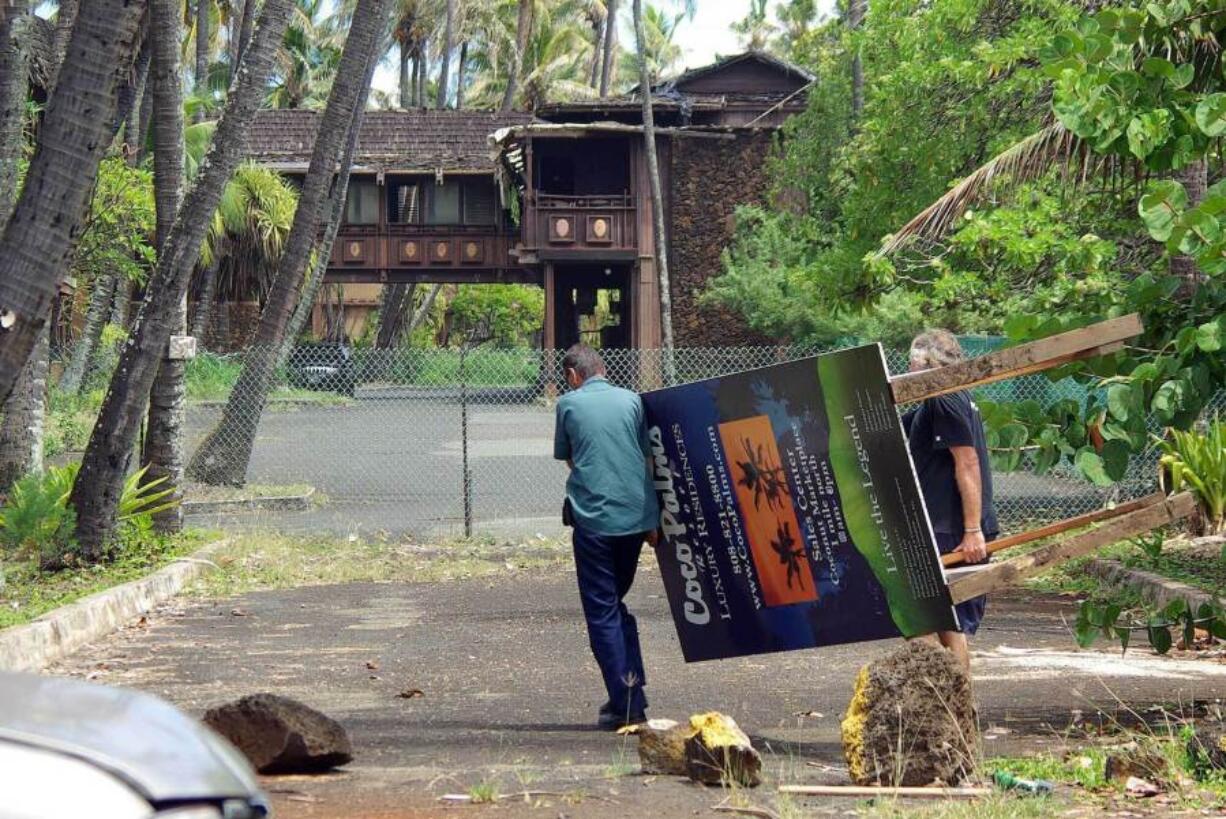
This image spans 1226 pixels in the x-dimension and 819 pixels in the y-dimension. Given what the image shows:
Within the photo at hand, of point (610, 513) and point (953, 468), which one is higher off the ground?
point (953, 468)

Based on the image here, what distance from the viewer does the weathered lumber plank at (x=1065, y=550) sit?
7.41m

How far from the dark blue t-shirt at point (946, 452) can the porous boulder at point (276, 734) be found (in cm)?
302

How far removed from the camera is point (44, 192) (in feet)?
29.4

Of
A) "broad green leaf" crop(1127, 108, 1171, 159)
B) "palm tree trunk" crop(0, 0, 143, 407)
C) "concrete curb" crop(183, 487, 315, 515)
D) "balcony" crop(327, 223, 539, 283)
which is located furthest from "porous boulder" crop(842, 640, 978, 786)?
"balcony" crop(327, 223, 539, 283)

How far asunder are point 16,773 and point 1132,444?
5794 mm

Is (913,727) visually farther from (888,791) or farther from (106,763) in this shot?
(106,763)

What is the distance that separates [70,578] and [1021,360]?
8.10 meters

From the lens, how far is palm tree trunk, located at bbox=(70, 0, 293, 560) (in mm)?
13719

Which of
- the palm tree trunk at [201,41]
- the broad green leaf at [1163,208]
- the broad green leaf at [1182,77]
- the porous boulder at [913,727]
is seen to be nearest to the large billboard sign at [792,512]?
the porous boulder at [913,727]

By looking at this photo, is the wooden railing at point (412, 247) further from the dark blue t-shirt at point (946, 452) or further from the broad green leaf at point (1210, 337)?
the broad green leaf at point (1210, 337)

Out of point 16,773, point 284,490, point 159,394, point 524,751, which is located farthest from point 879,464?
point 284,490

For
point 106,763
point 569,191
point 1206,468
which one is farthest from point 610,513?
point 569,191

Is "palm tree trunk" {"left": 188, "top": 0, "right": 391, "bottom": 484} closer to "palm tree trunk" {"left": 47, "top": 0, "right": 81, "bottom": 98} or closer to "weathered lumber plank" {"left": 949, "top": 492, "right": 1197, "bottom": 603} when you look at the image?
"palm tree trunk" {"left": 47, "top": 0, "right": 81, "bottom": 98}

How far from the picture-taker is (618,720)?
8.25m
